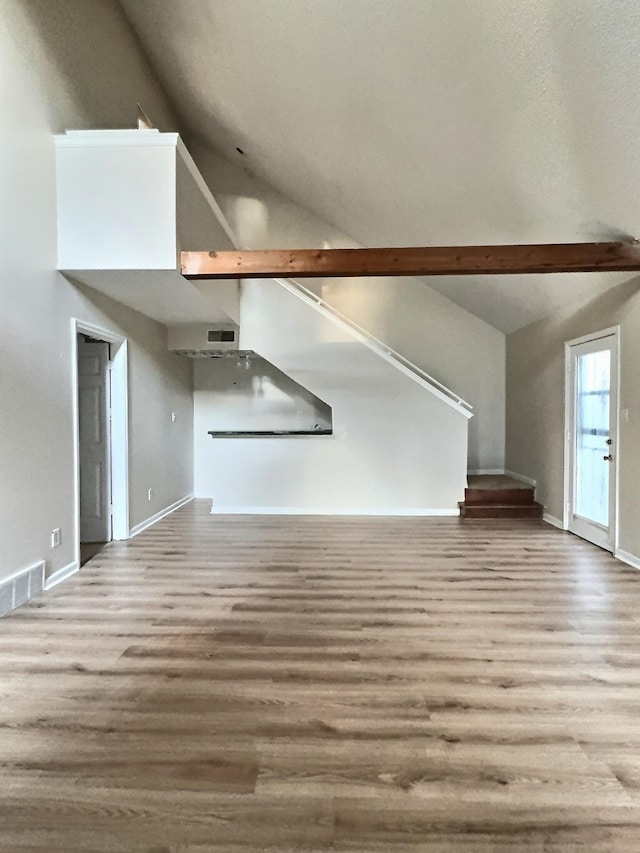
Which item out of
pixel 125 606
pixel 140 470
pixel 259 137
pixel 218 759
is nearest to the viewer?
pixel 218 759

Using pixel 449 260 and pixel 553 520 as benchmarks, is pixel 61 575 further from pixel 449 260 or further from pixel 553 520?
pixel 553 520

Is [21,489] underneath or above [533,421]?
underneath

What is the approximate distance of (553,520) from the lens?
18.1 ft

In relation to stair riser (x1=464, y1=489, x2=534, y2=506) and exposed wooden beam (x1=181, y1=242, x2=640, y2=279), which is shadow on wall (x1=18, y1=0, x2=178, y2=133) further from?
stair riser (x1=464, y1=489, x2=534, y2=506)

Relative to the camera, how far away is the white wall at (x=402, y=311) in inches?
300

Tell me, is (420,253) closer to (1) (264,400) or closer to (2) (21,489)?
(2) (21,489)

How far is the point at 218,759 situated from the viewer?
5.83ft

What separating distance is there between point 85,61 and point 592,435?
601 centimetres

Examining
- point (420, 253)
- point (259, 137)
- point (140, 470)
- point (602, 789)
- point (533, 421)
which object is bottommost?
point (602, 789)

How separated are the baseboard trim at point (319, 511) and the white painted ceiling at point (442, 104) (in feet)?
9.60

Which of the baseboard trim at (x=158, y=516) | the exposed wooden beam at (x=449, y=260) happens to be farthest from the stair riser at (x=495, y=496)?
the baseboard trim at (x=158, y=516)

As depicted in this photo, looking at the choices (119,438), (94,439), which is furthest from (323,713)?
(94,439)

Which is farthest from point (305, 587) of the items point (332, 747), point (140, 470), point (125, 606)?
point (140, 470)

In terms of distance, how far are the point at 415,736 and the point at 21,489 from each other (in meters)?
2.96
